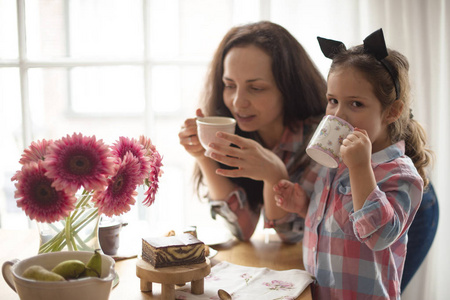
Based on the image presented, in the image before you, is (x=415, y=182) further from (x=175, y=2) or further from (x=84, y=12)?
(x=84, y=12)

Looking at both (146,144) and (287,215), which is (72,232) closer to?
(146,144)

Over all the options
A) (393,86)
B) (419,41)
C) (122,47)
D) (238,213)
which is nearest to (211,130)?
(238,213)

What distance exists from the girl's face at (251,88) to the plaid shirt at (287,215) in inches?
4.4

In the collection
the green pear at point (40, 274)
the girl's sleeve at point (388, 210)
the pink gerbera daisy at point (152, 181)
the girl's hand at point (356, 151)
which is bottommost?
the green pear at point (40, 274)

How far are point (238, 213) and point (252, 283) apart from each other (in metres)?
0.47

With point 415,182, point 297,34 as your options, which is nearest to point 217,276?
point 415,182

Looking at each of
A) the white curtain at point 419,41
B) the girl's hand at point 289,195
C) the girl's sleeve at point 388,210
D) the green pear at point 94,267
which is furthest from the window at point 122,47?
the green pear at point 94,267

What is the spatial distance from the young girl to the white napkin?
0.10 m

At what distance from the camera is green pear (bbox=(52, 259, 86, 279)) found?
3.04 feet

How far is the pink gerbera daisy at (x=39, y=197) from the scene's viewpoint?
0.94 metres

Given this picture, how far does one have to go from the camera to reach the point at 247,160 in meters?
1.49

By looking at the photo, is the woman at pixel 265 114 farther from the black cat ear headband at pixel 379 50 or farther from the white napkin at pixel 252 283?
the black cat ear headband at pixel 379 50

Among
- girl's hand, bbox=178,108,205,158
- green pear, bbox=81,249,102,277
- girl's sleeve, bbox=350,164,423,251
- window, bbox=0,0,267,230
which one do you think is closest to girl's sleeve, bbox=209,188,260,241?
girl's hand, bbox=178,108,205,158

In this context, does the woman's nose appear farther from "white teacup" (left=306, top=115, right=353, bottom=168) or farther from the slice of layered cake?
the slice of layered cake
